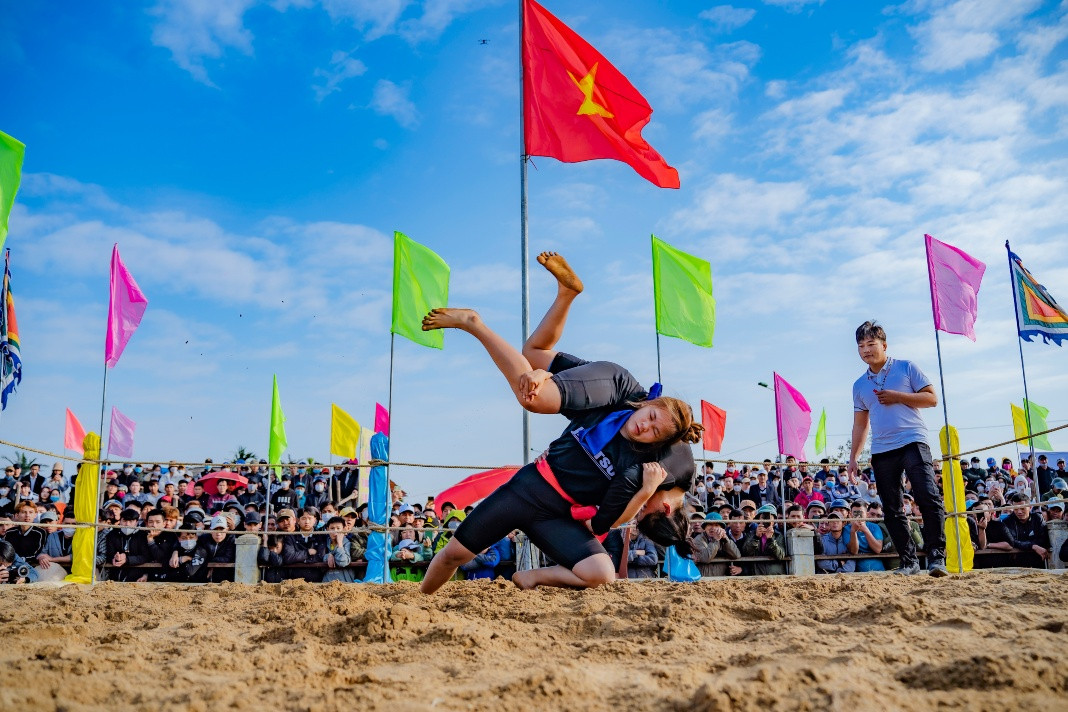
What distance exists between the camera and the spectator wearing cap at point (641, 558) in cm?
829

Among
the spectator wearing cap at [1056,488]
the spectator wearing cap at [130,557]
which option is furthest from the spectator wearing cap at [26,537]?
the spectator wearing cap at [1056,488]

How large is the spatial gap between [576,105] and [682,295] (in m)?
3.63

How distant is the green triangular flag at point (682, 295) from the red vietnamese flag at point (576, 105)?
2.80 meters

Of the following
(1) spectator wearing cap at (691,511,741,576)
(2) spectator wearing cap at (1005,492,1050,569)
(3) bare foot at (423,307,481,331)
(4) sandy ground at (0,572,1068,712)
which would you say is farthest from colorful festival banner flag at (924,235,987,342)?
(3) bare foot at (423,307,481,331)

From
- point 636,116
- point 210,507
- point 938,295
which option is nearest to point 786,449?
point 938,295

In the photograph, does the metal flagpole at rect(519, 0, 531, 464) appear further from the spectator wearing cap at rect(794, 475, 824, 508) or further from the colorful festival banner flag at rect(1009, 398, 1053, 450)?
the colorful festival banner flag at rect(1009, 398, 1053, 450)

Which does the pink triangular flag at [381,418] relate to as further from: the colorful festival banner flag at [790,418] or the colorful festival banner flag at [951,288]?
the colorful festival banner flag at [951,288]

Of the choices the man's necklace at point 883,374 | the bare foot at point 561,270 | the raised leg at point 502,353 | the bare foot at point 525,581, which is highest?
the bare foot at point 561,270

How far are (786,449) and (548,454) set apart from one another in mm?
9128

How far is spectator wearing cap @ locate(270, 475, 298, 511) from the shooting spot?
12.0 m

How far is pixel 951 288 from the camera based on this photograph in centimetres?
875

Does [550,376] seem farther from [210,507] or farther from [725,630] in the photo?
[210,507]

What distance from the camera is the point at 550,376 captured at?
3.33 metres

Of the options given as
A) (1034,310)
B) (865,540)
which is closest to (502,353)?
(865,540)
